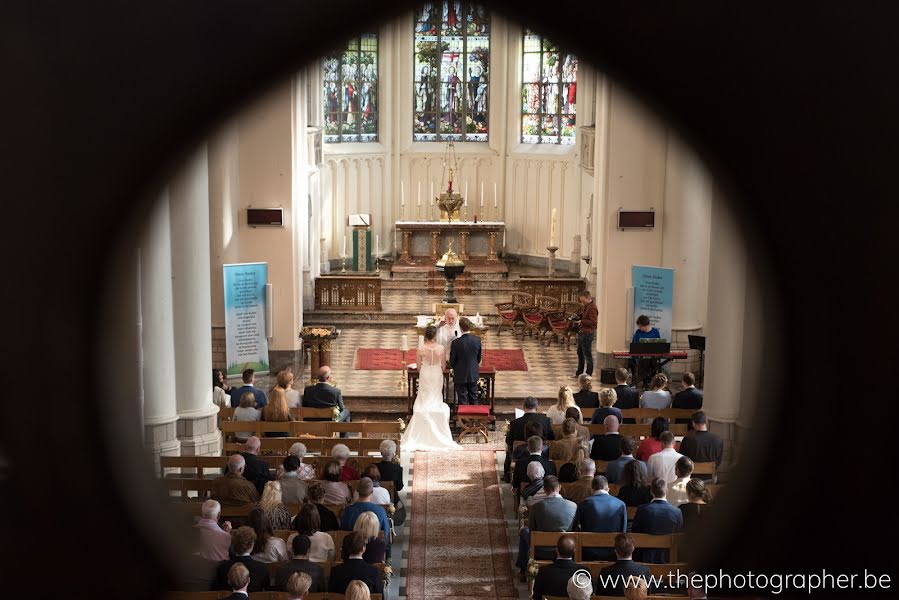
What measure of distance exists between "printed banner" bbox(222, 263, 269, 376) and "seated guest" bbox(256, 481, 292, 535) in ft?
25.8

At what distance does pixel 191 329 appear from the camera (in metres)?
12.9

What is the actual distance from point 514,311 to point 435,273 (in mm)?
4305

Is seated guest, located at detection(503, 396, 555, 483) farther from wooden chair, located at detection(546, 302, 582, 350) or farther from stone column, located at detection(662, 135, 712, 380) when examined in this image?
wooden chair, located at detection(546, 302, 582, 350)

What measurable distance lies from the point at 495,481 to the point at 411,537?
7.09ft

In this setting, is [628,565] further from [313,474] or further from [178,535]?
[178,535]

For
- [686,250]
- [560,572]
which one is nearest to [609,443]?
[560,572]

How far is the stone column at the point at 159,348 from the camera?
11.6 metres

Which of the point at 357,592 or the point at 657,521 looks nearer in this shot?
the point at 357,592

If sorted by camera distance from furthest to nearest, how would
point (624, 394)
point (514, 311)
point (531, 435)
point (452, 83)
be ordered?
point (452, 83)
point (514, 311)
point (624, 394)
point (531, 435)

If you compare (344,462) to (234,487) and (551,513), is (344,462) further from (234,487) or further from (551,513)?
(551,513)

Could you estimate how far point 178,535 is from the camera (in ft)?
7.71

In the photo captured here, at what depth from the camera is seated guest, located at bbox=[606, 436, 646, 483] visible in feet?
33.2

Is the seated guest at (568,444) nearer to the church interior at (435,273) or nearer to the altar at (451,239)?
the church interior at (435,273)

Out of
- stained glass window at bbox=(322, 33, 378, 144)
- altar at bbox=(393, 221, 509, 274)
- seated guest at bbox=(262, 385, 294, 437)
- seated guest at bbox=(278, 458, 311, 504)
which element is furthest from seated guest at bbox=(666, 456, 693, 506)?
stained glass window at bbox=(322, 33, 378, 144)
